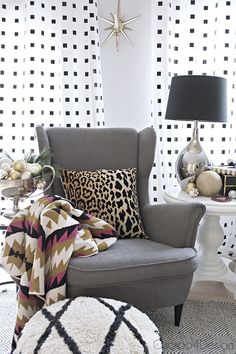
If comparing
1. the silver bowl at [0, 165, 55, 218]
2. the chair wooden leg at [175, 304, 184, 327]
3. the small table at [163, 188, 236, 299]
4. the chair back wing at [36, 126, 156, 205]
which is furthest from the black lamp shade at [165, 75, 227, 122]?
the chair wooden leg at [175, 304, 184, 327]


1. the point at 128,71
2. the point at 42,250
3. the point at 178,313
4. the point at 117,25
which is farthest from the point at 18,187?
the point at 117,25

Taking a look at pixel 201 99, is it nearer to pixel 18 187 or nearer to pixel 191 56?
pixel 191 56

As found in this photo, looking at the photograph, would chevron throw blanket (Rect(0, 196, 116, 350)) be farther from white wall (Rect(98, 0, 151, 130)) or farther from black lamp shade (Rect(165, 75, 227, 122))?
white wall (Rect(98, 0, 151, 130))

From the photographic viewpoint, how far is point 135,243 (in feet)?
6.65

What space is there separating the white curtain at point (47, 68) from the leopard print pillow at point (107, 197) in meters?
0.74

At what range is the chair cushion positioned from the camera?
173 cm

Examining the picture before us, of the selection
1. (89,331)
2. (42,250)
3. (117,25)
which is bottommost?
(89,331)

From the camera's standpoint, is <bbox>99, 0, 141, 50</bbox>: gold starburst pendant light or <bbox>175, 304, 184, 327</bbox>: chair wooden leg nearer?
<bbox>175, 304, 184, 327</bbox>: chair wooden leg

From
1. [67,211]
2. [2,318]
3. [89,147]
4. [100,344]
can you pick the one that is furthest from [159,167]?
[100,344]

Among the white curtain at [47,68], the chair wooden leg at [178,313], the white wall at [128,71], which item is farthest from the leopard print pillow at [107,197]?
the white wall at [128,71]

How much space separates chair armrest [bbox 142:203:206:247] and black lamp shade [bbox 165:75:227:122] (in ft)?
1.71

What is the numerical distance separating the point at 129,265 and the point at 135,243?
→ 0.26 meters

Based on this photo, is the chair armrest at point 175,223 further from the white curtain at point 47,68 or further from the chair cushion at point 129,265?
the white curtain at point 47,68

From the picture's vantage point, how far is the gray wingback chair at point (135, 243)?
1.76 m
